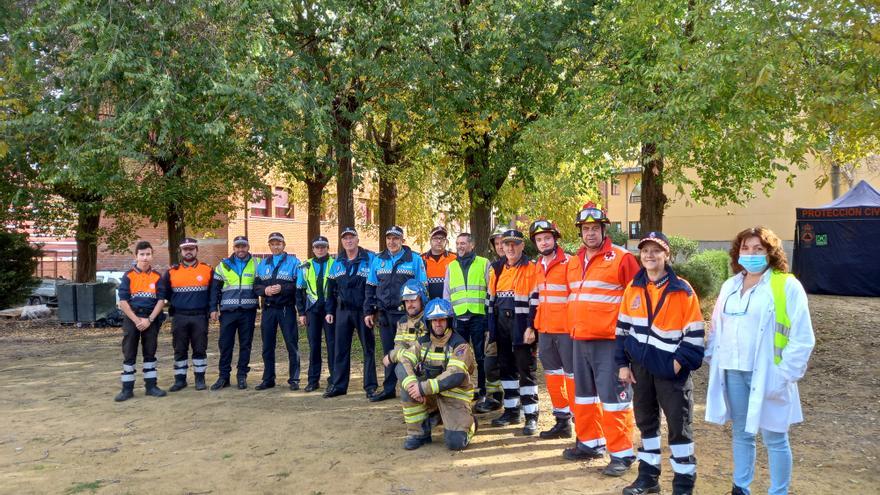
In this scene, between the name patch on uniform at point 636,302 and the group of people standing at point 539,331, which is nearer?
the group of people standing at point 539,331

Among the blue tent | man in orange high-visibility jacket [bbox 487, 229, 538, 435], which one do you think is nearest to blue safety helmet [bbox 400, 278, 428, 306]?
man in orange high-visibility jacket [bbox 487, 229, 538, 435]

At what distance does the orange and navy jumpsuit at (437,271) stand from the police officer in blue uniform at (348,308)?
76cm

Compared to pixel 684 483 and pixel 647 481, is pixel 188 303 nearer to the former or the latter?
pixel 647 481

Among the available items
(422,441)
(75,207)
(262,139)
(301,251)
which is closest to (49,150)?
(262,139)

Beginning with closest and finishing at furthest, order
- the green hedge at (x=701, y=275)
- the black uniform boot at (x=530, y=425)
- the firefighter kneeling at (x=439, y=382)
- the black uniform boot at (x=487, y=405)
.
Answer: the firefighter kneeling at (x=439, y=382), the black uniform boot at (x=530, y=425), the black uniform boot at (x=487, y=405), the green hedge at (x=701, y=275)

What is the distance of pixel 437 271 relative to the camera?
8.46 meters

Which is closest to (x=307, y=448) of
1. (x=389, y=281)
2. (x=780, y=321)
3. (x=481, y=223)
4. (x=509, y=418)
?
(x=509, y=418)

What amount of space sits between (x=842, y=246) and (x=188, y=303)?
Result: 18.9m

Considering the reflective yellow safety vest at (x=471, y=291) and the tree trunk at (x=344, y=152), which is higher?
the tree trunk at (x=344, y=152)

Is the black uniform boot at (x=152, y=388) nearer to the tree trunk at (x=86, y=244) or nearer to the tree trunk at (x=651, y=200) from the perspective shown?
the tree trunk at (x=651, y=200)

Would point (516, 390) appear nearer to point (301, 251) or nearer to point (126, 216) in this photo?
point (126, 216)

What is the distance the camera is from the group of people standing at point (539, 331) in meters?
4.37

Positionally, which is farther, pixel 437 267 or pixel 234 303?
pixel 234 303

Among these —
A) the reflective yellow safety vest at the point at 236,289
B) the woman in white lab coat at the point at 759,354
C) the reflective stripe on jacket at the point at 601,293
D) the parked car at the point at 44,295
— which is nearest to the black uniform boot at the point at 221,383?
the reflective yellow safety vest at the point at 236,289
